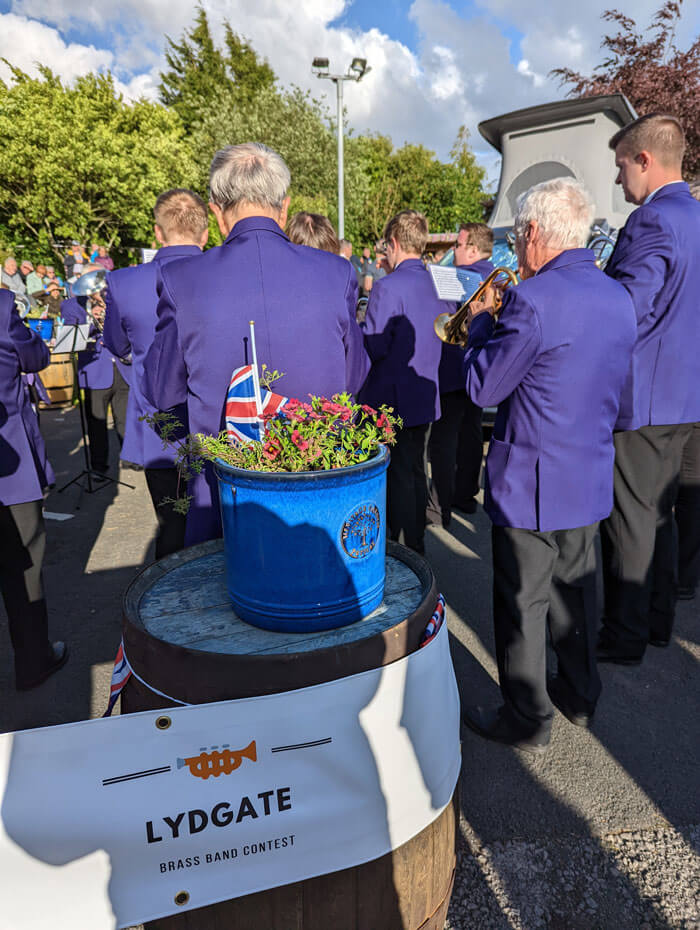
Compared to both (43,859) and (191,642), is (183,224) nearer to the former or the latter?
(191,642)

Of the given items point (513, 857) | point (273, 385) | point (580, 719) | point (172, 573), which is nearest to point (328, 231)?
point (273, 385)

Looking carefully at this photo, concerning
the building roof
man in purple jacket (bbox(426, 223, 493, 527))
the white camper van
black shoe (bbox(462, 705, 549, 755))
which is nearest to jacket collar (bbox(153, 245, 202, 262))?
man in purple jacket (bbox(426, 223, 493, 527))

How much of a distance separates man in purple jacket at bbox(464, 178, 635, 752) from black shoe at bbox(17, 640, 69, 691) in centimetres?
224

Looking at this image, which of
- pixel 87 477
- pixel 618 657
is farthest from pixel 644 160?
pixel 87 477

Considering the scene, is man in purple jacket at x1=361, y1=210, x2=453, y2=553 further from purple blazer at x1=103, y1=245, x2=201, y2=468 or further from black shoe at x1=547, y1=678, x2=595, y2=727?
black shoe at x1=547, y1=678, x2=595, y2=727

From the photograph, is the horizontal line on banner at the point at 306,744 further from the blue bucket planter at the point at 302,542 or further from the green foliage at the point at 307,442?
the green foliage at the point at 307,442

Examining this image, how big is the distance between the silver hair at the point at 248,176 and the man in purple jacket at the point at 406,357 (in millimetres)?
2066

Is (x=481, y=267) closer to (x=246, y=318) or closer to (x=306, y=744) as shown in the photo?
(x=246, y=318)

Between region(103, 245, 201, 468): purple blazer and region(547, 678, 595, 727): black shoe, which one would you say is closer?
region(547, 678, 595, 727): black shoe

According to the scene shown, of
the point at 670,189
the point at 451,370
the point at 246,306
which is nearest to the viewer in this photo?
the point at 246,306

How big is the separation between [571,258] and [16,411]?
2625 mm

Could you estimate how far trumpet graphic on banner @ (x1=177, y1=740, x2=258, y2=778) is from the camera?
128 centimetres

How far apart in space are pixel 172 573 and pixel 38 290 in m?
14.8

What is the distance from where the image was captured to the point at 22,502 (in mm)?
2965
